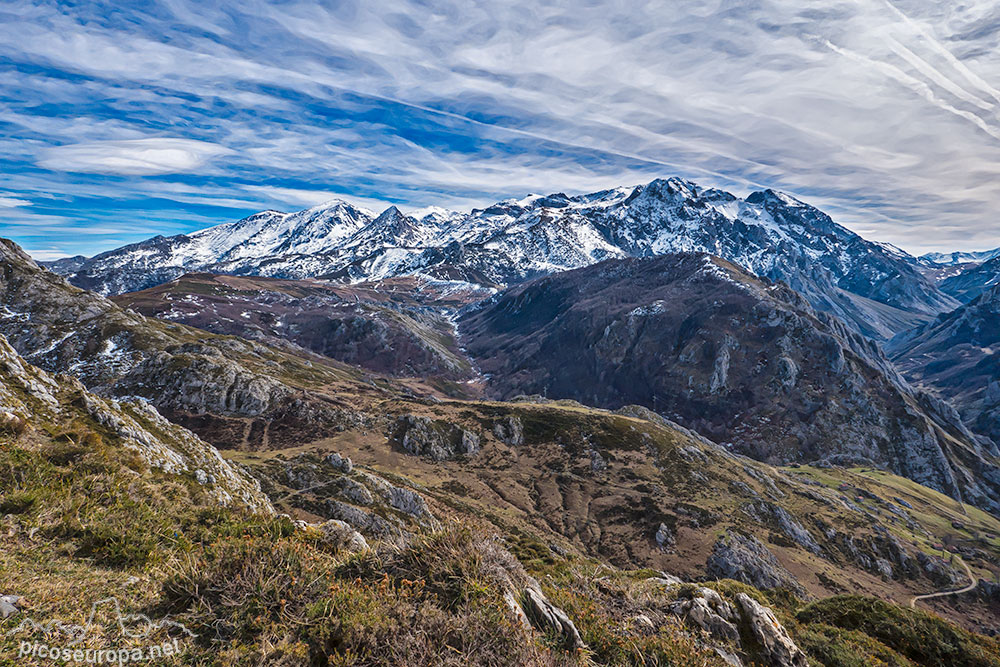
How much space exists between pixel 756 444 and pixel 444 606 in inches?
6626

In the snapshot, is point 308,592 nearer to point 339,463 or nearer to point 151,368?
point 339,463

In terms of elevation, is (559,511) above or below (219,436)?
below

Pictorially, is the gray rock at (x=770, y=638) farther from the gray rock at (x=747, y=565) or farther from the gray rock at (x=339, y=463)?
the gray rock at (x=747, y=565)

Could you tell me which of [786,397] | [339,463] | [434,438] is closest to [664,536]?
[434,438]

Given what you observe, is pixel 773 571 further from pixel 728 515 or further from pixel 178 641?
pixel 178 641

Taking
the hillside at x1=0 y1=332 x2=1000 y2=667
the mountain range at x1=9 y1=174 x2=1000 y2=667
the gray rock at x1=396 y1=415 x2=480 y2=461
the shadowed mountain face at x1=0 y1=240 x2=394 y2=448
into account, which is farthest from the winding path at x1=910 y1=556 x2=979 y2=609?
the shadowed mountain face at x1=0 y1=240 x2=394 y2=448

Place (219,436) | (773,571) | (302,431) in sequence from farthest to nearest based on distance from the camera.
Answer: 1. (302,431)
2. (219,436)
3. (773,571)

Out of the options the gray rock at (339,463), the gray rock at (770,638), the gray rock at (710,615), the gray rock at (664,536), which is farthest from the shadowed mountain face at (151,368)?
the gray rock at (770,638)

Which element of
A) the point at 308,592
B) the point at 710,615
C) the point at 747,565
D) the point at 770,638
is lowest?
the point at 747,565

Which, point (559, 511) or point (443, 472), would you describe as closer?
point (559, 511)

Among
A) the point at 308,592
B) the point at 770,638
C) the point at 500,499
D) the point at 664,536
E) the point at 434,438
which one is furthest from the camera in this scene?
the point at 434,438

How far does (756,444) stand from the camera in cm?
14412

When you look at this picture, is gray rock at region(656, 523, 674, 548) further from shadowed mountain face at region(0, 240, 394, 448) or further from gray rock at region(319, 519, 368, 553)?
→ gray rock at region(319, 519, 368, 553)

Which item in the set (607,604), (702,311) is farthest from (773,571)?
(702,311)
